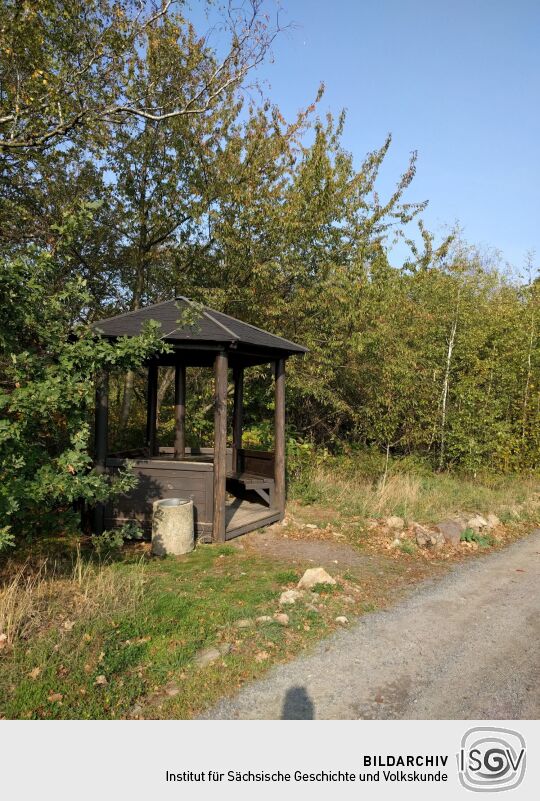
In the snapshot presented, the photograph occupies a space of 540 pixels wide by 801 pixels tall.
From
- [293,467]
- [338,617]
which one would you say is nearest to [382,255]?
[293,467]

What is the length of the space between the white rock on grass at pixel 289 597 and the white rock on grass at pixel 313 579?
19 centimetres

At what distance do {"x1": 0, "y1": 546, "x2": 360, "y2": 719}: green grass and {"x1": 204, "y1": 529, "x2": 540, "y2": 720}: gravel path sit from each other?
28cm

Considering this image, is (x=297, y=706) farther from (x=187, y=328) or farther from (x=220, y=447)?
(x=187, y=328)

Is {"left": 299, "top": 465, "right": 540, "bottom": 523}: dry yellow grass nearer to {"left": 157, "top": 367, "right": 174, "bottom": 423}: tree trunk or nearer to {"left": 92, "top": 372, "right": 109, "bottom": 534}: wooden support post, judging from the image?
{"left": 92, "top": 372, "right": 109, "bottom": 534}: wooden support post

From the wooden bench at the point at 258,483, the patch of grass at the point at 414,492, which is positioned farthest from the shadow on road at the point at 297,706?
the patch of grass at the point at 414,492

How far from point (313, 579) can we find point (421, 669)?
1680mm

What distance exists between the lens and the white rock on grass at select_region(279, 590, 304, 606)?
4.62 metres

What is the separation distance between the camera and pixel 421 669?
3.58m

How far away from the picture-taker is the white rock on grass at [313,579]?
5047 millimetres

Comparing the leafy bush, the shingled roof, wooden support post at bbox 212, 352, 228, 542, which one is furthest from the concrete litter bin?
the shingled roof

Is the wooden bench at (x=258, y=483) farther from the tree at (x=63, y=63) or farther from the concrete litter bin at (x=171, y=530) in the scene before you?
the tree at (x=63, y=63)

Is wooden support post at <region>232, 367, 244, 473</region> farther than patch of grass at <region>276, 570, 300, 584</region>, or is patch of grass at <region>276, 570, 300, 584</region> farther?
wooden support post at <region>232, 367, 244, 473</region>
